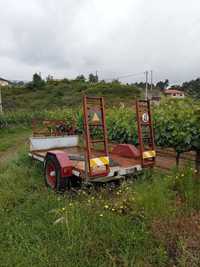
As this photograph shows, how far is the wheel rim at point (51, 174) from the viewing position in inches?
192

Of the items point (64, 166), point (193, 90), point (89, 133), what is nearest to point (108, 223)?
point (89, 133)

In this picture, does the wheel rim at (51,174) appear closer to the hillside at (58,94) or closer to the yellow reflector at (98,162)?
the yellow reflector at (98,162)

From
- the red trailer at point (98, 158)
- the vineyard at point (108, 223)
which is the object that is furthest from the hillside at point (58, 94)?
the vineyard at point (108, 223)

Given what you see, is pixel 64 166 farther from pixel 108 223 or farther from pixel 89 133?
pixel 108 223

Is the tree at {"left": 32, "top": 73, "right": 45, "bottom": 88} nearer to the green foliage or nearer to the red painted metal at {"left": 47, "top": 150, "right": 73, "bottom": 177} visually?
the green foliage

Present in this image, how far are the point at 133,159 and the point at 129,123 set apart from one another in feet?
6.78

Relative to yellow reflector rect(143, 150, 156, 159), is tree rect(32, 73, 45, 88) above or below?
above

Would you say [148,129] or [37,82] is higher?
[37,82]

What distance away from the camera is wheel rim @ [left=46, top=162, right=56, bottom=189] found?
16.0 feet

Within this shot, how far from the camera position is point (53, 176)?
491 centimetres

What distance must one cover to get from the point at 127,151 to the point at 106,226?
2.77 meters

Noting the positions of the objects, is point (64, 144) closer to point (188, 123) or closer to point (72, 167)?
point (72, 167)

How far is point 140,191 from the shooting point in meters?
3.73

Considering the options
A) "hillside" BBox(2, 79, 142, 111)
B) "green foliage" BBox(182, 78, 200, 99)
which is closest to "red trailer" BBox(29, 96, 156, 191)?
"green foliage" BBox(182, 78, 200, 99)
